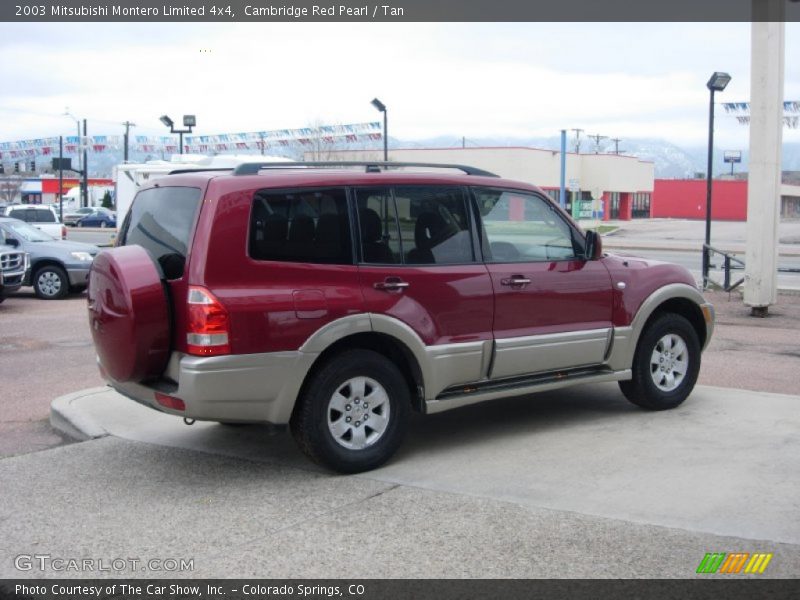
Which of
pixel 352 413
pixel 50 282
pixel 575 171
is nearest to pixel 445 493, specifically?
pixel 352 413

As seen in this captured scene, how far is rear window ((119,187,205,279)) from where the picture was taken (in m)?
5.94

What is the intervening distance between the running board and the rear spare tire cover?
1.81 meters

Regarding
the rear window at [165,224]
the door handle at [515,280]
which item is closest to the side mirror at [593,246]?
the door handle at [515,280]

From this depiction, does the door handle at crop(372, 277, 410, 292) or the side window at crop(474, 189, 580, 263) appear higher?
the side window at crop(474, 189, 580, 263)

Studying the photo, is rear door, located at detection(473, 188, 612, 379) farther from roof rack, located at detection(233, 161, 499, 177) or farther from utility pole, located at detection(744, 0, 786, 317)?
utility pole, located at detection(744, 0, 786, 317)

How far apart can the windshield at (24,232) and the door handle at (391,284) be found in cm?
1418

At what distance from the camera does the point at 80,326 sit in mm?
14094

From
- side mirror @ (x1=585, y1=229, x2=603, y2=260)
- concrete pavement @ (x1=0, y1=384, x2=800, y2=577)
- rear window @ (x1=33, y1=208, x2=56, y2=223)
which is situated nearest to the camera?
concrete pavement @ (x1=0, y1=384, x2=800, y2=577)

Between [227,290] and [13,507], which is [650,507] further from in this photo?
[13,507]

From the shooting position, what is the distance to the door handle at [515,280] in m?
6.73

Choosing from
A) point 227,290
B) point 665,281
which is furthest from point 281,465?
point 665,281

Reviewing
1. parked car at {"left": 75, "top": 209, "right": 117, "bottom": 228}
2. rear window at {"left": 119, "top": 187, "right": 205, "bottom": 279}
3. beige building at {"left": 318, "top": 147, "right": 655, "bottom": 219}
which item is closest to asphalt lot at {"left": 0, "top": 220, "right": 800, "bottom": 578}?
rear window at {"left": 119, "top": 187, "right": 205, "bottom": 279}

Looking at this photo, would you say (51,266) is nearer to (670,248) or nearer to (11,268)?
(11,268)

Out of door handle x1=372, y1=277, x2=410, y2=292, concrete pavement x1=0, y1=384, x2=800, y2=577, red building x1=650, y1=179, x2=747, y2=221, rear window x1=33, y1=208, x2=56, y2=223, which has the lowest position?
concrete pavement x1=0, y1=384, x2=800, y2=577
